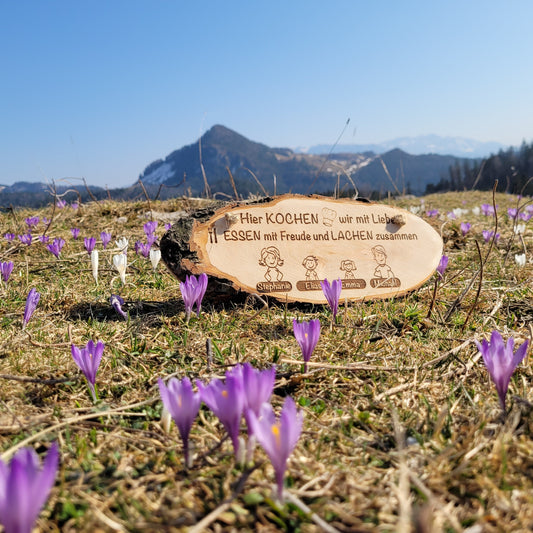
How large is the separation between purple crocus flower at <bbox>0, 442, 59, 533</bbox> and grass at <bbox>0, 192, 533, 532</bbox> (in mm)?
222

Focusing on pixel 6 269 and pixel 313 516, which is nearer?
pixel 313 516

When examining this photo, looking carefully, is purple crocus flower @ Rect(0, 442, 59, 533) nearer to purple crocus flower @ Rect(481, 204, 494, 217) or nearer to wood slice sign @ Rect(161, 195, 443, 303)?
wood slice sign @ Rect(161, 195, 443, 303)

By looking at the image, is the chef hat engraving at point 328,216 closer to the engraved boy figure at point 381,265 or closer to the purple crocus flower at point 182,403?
the engraved boy figure at point 381,265

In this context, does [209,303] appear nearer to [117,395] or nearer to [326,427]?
[117,395]

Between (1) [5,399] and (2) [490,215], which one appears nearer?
(1) [5,399]

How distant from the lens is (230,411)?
3.66 ft

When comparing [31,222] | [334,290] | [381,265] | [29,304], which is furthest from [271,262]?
[31,222]

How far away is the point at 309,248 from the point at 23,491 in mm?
2114

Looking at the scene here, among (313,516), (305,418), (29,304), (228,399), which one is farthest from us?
(29,304)

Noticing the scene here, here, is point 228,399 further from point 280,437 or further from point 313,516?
point 313,516

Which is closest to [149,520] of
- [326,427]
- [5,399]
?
[326,427]

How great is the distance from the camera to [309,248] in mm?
2697

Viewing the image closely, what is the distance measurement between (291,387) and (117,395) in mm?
703

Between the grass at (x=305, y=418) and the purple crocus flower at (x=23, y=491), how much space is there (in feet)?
0.73
